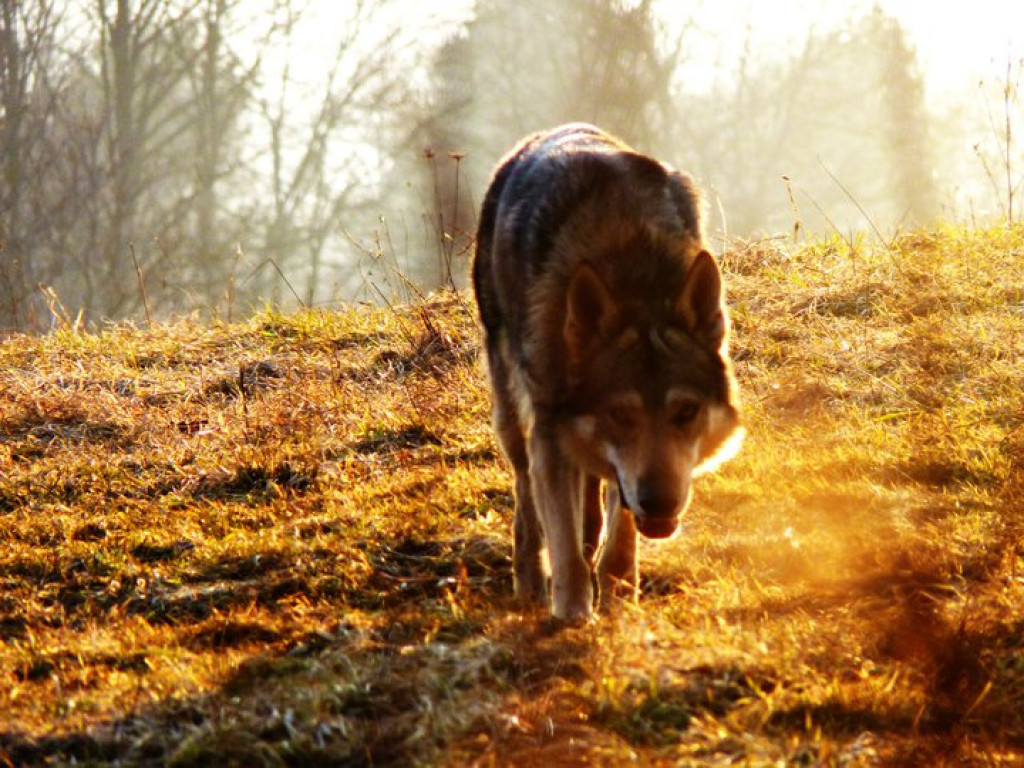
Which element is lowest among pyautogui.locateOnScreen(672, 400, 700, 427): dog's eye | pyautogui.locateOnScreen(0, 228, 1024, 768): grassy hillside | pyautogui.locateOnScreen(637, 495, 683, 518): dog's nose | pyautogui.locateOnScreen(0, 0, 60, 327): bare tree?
pyautogui.locateOnScreen(0, 228, 1024, 768): grassy hillside

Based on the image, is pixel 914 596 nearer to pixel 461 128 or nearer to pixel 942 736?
pixel 942 736

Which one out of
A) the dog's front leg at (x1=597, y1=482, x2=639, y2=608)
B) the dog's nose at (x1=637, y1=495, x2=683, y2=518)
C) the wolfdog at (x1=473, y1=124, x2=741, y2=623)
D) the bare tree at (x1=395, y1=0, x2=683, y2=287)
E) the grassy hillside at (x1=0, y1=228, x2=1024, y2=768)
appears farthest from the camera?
the bare tree at (x1=395, y1=0, x2=683, y2=287)

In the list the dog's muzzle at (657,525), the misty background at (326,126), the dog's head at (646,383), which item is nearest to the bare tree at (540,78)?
the misty background at (326,126)

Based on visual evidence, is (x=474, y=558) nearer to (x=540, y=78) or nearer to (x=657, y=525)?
(x=657, y=525)

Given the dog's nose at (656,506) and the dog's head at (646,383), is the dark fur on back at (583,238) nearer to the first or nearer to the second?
the dog's head at (646,383)

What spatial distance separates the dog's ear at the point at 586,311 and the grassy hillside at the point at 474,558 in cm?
95

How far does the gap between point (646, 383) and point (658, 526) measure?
0.49 m

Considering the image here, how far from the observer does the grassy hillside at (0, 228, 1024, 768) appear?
10.0 ft

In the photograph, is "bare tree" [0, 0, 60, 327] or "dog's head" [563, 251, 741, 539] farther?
"bare tree" [0, 0, 60, 327]

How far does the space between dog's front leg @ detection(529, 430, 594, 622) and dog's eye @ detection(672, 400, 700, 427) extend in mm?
473

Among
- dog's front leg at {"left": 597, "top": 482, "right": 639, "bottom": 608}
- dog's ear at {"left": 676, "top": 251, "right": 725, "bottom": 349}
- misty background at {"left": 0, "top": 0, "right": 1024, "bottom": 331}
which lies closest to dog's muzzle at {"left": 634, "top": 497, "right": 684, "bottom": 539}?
dog's front leg at {"left": 597, "top": 482, "right": 639, "bottom": 608}

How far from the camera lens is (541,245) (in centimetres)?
443

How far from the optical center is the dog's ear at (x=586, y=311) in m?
3.96

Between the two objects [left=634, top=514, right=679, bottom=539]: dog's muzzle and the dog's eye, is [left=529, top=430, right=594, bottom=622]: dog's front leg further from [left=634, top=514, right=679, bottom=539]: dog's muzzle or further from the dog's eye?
the dog's eye
